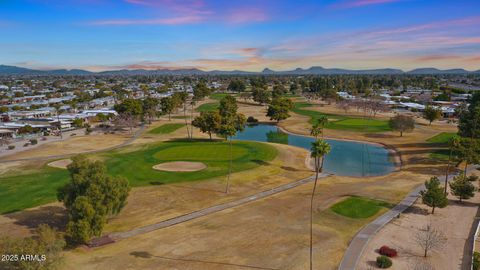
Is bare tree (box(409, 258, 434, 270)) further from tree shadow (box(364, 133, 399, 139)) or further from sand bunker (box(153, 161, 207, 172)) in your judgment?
tree shadow (box(364, 133, 399, 139))

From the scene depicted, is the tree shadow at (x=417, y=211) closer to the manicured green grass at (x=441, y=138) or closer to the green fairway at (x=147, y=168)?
the green fairway at (x=147, y=168)

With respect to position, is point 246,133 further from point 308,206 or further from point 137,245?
point 137,245

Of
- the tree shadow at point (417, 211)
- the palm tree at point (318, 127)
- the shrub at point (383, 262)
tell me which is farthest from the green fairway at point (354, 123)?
the shrub at point (383, 262)

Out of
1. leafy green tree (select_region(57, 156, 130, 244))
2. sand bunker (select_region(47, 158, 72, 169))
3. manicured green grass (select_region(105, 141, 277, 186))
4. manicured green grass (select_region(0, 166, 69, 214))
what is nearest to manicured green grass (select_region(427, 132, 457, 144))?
manicured green grass (select_region(105, 141, 277, 186))

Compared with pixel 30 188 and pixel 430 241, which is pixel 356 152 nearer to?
pixel 430 241

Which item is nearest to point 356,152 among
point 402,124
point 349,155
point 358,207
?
point 349,155

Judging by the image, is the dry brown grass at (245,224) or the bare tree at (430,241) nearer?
the dry brown grass at (245,224)

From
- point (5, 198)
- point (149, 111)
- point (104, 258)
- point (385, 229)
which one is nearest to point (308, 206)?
point (385, 229)
